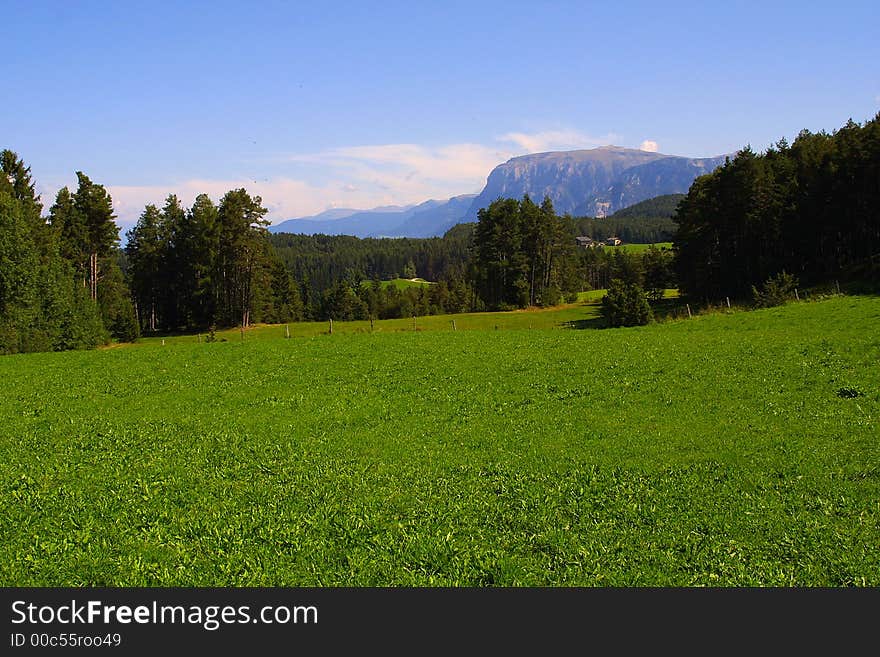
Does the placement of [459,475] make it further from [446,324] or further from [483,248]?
[483,248]

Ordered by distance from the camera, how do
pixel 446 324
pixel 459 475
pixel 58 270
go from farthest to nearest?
1. pixel 446 324
2. pixel 58 270
3. pixel 459 475

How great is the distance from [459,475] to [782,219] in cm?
7713

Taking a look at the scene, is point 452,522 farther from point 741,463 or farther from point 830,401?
point 830,401

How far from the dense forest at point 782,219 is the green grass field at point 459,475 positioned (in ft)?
169

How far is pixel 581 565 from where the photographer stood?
888 centimetres

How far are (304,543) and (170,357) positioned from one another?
28.5 metres

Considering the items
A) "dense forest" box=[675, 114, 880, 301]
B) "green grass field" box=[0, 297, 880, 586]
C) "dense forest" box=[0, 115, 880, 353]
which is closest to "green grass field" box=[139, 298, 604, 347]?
"dense forest" box=[0, 115, 880, 353]

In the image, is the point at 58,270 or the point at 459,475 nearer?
the point at 459,475

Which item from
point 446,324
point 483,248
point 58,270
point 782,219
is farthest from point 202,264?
point 782,219

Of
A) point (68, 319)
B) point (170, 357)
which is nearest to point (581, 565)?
point (170, 357)

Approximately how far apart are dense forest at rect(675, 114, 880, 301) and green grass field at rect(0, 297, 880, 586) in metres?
51.6

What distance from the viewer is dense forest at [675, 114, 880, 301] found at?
7200 centimetres

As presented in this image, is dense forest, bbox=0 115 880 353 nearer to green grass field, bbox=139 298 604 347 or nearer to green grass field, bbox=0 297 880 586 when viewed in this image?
green grass field, bbox=139 298 604 347

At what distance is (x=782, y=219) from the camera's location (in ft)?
246
